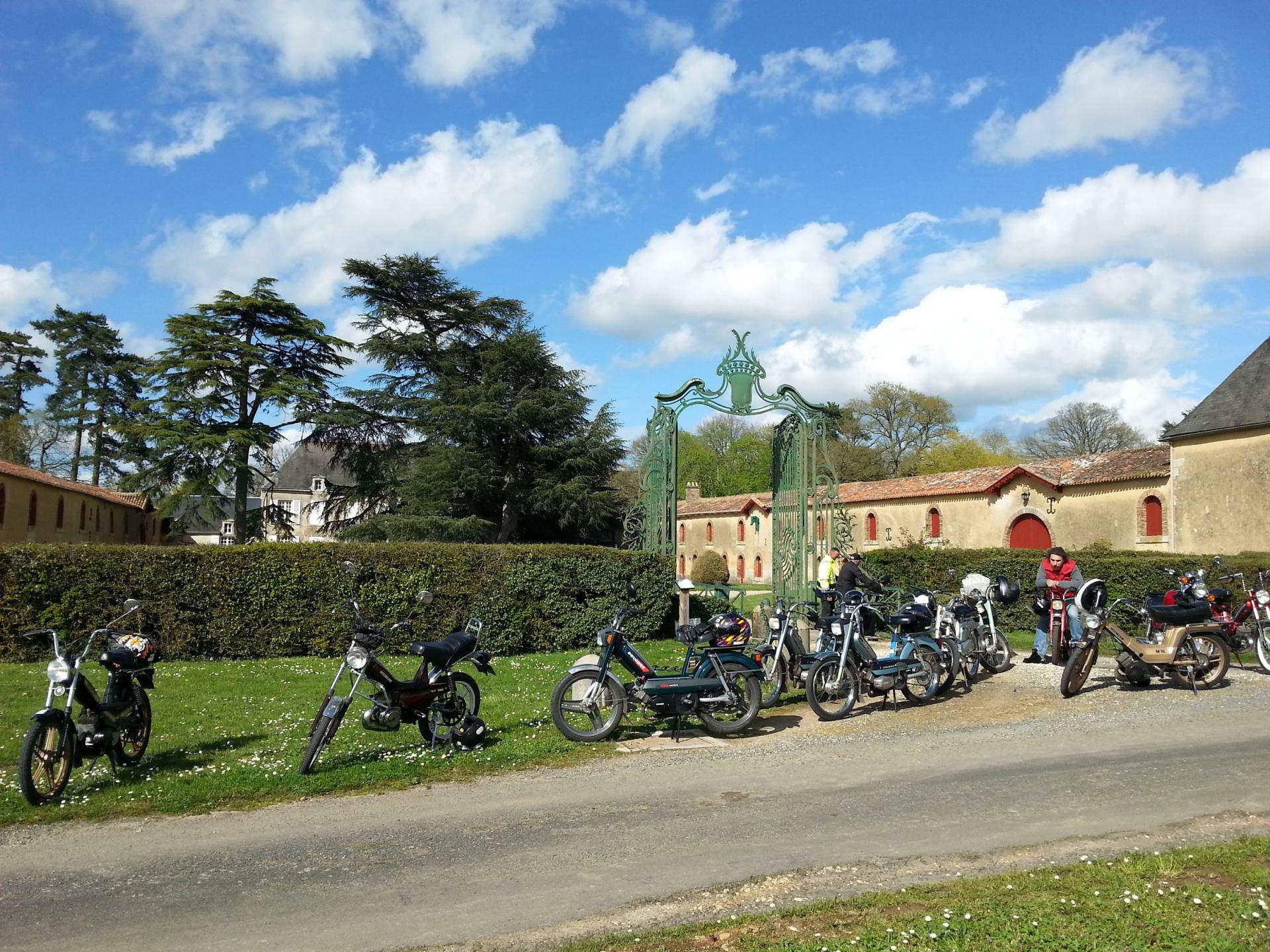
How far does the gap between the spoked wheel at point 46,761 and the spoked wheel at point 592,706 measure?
3.63 m

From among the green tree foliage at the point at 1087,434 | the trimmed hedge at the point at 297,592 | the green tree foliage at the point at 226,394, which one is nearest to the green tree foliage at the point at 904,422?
the green tree foliage at the point at 1087,434

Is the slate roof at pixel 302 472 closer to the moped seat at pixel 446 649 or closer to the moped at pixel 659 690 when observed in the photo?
the moped seat at pixel 446 649

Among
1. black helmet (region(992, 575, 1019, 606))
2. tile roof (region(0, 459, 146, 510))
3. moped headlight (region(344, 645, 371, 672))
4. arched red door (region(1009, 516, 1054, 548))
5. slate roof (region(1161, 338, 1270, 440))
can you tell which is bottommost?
moped headlight (region(344, 645, 371, 672))

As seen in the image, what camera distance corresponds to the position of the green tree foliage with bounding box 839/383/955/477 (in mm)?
59875

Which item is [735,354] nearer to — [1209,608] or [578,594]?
[578,594]

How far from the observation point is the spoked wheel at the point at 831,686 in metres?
8.97

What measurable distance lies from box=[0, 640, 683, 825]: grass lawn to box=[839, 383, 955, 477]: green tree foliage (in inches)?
2035

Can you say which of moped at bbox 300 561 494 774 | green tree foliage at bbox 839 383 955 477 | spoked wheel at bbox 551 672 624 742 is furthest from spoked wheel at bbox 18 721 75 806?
green tree foliage at bbox 839 383 955 477

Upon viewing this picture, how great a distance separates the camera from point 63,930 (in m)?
4.20

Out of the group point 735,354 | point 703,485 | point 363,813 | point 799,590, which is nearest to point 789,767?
point 363,813

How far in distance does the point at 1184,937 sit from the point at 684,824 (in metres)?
2.73

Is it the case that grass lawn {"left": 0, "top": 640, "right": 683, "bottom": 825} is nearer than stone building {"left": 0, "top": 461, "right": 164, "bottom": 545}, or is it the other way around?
grass lawn {"left": 0, "top": 640, "right": 683, "bottom": 825}

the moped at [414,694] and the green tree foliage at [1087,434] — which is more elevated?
the green tree foliage at [1087,434]

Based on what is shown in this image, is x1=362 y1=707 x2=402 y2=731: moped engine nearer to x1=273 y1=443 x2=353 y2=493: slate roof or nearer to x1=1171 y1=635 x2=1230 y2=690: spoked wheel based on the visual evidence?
x1=1171 y1=635 x2=1230 y2=690: spoked wheel
